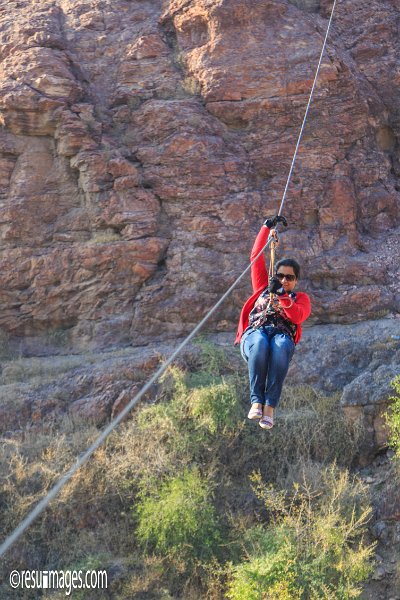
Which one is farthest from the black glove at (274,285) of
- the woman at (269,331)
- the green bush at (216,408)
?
the green bush at (216,408)

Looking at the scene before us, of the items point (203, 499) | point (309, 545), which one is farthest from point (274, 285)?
point (203, 499)

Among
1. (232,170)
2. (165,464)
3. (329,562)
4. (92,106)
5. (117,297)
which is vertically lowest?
(329,562)

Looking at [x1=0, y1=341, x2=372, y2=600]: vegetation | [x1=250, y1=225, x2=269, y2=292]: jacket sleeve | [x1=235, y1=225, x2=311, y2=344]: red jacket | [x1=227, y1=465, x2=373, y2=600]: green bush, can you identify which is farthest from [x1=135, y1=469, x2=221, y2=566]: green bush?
[x1=250, y1=225, x2=269, y2=292]: jacket sleeve

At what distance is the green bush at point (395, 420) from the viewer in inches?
384

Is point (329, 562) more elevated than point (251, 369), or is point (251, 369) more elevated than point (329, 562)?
point (251, 369)

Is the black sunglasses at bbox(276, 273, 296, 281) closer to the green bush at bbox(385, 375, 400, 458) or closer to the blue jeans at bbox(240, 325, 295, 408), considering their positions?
the blue jeans at bbox(240, 325, 295, 408)

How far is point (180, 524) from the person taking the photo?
9.05 metres

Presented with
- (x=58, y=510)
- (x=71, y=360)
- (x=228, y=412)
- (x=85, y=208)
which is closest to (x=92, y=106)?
(x=85, y=208)

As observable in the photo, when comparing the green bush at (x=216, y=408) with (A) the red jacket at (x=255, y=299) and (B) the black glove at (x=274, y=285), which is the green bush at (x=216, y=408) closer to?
(A) the red jacket at (x=255, y=299)

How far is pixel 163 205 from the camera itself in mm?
12953

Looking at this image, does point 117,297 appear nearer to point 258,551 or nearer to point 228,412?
point 228,412

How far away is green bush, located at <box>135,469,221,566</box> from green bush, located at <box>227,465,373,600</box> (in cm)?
55

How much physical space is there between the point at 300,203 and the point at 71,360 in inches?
204

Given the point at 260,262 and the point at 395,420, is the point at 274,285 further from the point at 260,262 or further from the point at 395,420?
the point at 395,420
